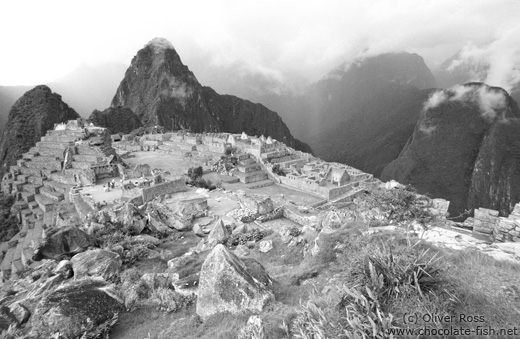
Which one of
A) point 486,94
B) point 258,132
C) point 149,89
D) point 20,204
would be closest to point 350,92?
point 258,132

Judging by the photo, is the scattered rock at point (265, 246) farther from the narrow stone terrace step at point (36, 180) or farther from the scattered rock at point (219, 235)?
the narrow stone terrace step at point (36, 180)

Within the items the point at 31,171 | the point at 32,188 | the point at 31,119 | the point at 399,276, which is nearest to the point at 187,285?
the point at 399,276

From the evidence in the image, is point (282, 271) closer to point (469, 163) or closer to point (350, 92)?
point (469, 163)

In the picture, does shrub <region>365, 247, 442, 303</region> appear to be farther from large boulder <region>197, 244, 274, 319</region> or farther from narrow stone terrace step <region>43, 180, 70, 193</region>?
narrow stone terrace step <region>43, 180, 70, 193</region>

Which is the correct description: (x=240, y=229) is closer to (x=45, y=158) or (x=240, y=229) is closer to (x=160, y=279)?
(x=160, y=279)

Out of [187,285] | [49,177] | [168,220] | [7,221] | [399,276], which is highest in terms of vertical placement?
[399,276]
